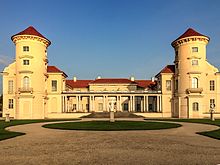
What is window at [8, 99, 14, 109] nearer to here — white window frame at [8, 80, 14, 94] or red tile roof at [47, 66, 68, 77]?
white window frame at [8, 80, 14, 94]

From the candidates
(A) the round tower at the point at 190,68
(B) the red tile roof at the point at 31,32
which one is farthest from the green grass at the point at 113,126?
(B) the red tile roof at the point at 31,32

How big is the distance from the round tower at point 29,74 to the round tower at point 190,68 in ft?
80.9

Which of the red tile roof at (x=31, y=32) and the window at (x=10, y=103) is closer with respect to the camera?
the red tile roof at (x=31, y=32)

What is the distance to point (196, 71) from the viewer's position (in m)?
41.7

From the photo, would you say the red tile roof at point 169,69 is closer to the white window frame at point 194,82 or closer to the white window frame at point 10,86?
the white window frame at point 194,82

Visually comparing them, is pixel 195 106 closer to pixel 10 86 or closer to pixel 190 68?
pixel 190 68

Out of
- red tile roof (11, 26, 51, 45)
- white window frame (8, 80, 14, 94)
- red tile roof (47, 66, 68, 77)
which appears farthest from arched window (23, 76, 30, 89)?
red tile roof (11, 26, 51, 45)

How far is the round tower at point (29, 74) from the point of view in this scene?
3988 cm

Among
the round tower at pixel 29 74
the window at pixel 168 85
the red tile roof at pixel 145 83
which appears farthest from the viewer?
the red tile roof at pixel 145 83

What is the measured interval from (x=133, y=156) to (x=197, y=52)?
37.0m

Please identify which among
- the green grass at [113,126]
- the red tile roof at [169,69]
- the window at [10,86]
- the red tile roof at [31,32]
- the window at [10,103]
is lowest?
the green grass at [113,126]

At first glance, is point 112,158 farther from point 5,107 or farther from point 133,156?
point 5,107

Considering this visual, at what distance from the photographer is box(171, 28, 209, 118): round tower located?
41.3 meters

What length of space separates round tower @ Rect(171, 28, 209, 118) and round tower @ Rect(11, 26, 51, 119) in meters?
24.7
